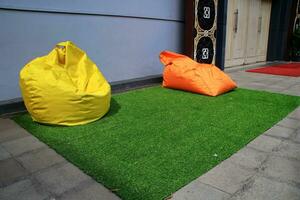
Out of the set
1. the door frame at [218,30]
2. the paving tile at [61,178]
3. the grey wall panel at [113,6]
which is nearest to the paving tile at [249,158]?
the paving tile at [61,178]

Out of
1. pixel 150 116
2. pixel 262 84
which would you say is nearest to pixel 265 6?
pixel 262 84

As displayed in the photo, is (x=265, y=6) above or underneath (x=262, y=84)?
above

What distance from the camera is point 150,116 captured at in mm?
Result: 3123

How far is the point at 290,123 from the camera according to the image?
293cm

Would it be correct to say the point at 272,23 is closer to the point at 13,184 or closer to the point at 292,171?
the point at 292,171

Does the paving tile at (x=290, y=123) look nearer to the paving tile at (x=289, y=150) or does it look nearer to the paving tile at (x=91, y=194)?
the paving tile at (x=289, y=150)

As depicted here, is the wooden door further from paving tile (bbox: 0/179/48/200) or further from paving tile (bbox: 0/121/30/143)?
paving tile (bbox: 0/179/48/200)

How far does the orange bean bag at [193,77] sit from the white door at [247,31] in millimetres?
3210

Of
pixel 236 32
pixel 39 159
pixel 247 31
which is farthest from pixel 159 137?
pixel 247 31

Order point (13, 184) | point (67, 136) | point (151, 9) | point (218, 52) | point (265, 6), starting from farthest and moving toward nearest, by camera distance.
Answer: point (265, 6)
point (218, 52)
point (151, 9)
point (67, 136)
point (13, 184)

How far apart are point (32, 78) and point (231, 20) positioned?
575 cm

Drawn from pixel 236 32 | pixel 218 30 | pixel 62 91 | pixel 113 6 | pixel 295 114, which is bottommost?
pixel 295 114

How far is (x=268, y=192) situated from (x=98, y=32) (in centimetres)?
316

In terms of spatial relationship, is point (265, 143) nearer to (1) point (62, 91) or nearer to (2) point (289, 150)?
(2) point (289, 150)
